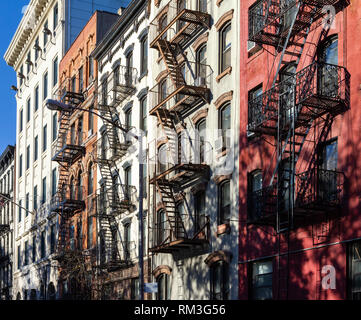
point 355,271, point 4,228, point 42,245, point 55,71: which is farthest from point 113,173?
point 4,228

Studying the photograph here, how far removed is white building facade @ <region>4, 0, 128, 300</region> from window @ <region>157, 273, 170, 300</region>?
1670 centimetres

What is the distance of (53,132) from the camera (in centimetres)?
5416

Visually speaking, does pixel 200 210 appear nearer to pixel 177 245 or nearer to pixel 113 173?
pixel 177 245

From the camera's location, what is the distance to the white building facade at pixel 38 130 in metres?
53.5

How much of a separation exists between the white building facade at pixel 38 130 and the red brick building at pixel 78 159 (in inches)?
115

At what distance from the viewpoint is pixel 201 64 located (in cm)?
3062

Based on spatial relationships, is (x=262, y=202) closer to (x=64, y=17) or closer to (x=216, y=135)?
(x=216, y=135)

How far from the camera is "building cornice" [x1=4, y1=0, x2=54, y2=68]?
59.6 metres

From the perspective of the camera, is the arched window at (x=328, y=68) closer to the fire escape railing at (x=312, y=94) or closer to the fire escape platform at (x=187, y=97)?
the fire escape railing at (x=312, y=94)

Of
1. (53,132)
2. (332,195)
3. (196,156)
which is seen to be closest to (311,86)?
(332,195)

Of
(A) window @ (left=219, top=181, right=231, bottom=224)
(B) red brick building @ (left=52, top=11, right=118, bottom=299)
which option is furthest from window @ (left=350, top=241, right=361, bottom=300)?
(B) red brick building @ (left=52, top=11, right=118, bottom=299)

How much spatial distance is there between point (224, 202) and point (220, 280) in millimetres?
3110

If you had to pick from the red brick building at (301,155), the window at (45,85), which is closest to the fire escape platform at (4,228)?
the window at (45,85)

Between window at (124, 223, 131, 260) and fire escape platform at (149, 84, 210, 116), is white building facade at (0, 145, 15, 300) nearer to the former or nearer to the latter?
window at (124, 223, 131, 260)
